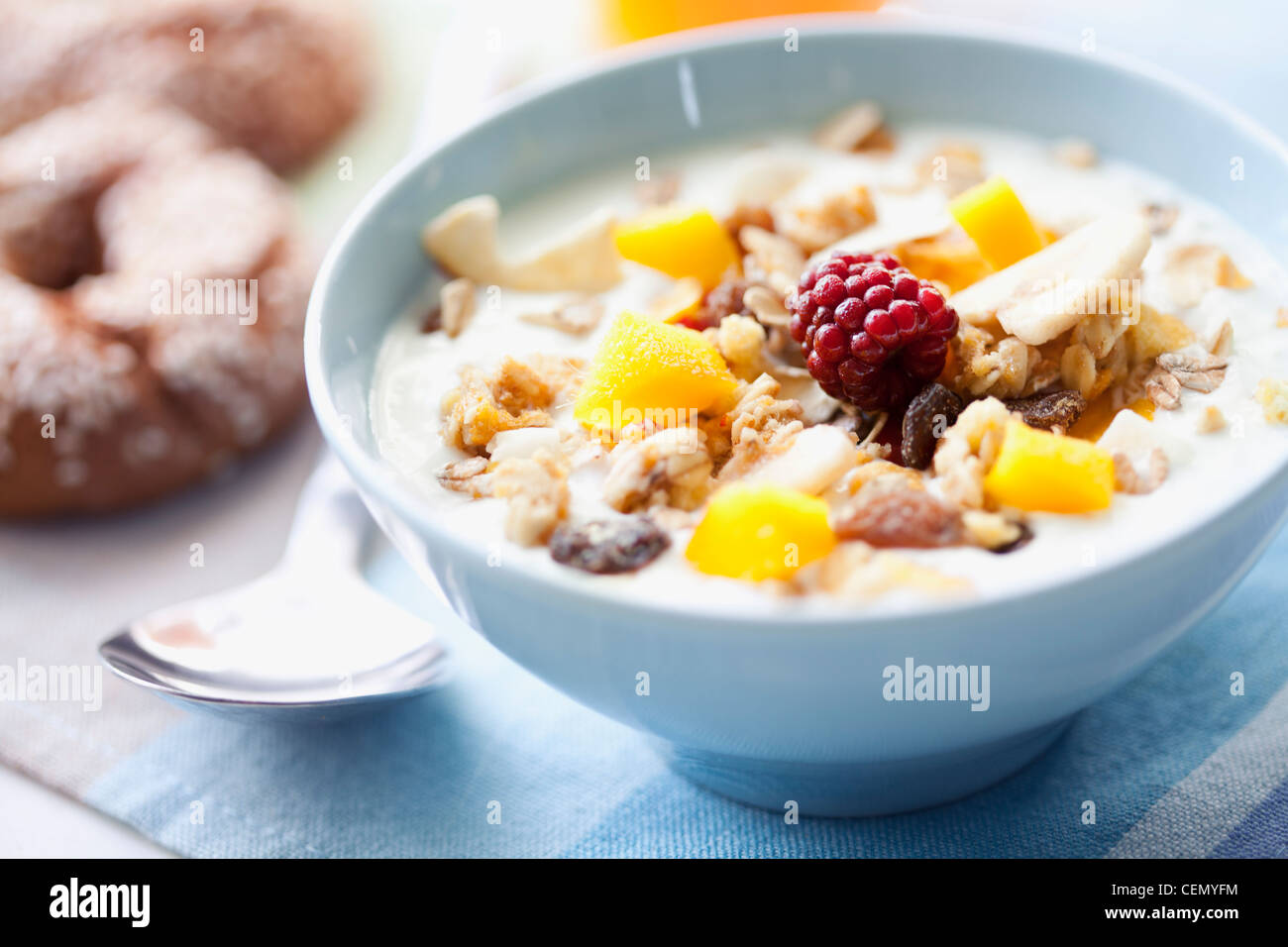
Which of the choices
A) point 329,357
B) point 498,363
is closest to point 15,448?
point 329,357

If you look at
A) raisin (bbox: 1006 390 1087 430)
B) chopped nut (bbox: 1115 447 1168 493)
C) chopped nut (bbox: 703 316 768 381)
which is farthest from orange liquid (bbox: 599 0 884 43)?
chopped nut (bbox: 1115 447 1168 493)

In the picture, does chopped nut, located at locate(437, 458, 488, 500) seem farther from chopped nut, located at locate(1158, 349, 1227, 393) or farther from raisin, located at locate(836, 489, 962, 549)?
chopped nut, located at locate(1158, 349, 1227, 393)

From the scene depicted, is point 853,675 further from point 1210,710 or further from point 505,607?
point 1210,710

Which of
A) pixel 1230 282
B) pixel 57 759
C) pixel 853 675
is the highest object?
pixel 1230 282

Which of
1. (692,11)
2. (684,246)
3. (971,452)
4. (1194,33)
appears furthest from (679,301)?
(1194,33)

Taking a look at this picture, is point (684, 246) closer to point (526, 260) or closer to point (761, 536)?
point (526, 260)

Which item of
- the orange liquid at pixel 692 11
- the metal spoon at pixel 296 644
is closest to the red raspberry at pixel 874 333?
the metal spoon at pixel 296 644
